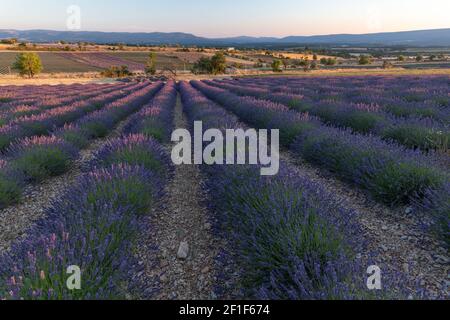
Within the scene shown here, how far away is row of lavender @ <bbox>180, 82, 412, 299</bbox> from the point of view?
5.16ft

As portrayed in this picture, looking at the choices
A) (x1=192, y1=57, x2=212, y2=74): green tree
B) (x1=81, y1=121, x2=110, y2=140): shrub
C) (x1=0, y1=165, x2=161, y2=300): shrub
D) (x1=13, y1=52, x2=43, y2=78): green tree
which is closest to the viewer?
(x1=0, y1=165, x2=161, y2=300): shrub

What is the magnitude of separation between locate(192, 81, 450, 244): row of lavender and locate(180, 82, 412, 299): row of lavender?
0.88 meters

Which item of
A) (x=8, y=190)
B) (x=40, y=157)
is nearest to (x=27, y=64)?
(x=40, y=157)

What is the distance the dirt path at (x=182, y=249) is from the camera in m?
2.18

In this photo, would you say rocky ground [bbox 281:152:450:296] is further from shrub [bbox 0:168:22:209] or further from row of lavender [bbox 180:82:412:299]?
shrub [bbox 0:168:22:209]

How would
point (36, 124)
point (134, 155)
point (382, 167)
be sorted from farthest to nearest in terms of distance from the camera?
point (36, 124)
point (134, 155)
point (382, 167)

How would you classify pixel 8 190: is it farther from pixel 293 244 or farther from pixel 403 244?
pixel 403 244

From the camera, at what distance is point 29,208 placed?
3.56 m

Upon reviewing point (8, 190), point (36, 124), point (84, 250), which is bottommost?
point (8, 190)

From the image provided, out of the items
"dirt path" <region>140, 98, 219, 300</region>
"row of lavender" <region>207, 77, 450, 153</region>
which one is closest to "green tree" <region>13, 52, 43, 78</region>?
"row of lavender" <region>207, 77, 450, 153</region>

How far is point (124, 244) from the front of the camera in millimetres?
2082

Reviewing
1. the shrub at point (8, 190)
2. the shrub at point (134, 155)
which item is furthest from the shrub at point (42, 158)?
the shrub at point (134, 155)

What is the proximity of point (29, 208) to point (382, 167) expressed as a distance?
13.6 feet
